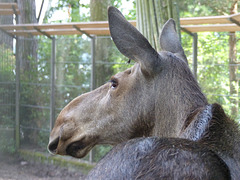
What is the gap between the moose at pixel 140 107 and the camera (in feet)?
7.57

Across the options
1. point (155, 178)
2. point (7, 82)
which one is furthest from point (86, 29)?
point (155, 178)

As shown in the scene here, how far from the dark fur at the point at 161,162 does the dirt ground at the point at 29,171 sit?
6.97 meters

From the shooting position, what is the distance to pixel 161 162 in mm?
1493

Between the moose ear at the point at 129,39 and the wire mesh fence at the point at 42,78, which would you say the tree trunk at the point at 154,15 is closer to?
the moose ear at the point at 129,39

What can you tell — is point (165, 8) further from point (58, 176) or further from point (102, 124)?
point (58, 176)

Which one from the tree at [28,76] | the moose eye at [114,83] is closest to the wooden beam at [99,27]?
the tree at [28,76]

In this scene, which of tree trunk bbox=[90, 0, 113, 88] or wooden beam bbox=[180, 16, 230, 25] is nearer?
wooden beam bbox=[180, 16, 230, 25]

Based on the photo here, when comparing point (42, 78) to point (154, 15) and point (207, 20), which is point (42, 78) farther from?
point (154, 15)

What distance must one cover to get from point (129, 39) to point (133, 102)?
461 mm

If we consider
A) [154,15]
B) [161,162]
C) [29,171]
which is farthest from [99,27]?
[161,162]

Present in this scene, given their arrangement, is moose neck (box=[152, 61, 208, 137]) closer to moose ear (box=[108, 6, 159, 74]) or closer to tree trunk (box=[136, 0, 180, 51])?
moose ear (box=[108, 6, 159, 74])

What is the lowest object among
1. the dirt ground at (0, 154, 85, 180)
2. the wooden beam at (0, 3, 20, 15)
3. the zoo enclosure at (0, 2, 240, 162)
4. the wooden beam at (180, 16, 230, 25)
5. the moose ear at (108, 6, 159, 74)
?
the dirt ground at (0, 154, 85, 180)

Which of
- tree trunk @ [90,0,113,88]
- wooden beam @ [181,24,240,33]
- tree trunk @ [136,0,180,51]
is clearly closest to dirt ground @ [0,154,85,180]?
tree trunk @ [90,0,113,88]

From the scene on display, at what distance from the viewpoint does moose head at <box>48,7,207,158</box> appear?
8.13ft
